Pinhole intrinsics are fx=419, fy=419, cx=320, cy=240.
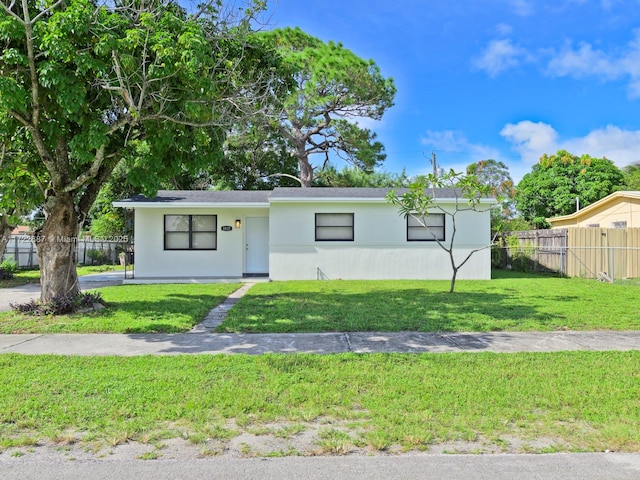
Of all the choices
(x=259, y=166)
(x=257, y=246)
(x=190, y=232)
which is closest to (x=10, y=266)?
(x=190, y=232)

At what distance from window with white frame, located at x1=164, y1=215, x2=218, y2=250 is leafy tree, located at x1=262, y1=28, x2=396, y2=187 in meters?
6.53

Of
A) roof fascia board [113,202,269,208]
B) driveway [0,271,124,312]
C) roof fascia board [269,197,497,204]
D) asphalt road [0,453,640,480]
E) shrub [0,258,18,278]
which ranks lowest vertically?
asphalt road [0,453,640,480]

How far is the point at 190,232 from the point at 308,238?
4.06 meters

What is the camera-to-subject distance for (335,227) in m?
14.1

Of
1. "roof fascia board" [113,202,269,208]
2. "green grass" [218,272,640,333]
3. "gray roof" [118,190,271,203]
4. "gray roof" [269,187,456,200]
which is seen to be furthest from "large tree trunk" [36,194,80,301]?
"gray roof" [269,187,456,200]

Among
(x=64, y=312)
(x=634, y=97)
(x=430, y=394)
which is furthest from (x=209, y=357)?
(x=634, y=97)

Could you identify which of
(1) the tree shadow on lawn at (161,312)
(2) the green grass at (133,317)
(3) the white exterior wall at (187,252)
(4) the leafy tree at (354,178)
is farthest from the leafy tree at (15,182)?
(4) the leafy tree at (354,178)

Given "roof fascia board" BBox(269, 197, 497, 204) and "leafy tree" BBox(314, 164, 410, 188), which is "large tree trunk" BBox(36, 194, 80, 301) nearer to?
"roof fascia board" BBox(269, 197, 497, 204)

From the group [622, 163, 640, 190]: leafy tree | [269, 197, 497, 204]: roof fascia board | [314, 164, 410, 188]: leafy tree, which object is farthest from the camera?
[622, 163, 640, 190]: leafy tree

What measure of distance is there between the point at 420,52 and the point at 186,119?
13.4 m

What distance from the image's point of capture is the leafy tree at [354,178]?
23.3 meters

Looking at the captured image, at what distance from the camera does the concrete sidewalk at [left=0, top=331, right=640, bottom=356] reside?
5.35 m

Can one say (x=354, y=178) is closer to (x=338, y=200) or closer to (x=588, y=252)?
(x=338, y=200)

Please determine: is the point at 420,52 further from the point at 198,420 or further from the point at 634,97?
the point at 198,420
